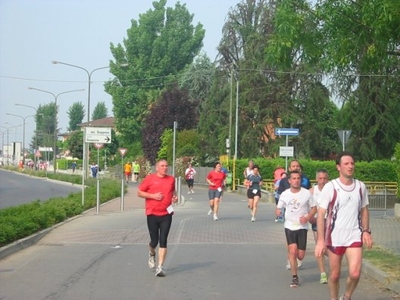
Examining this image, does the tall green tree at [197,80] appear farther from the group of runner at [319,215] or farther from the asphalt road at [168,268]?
the group of runner at [319,215]

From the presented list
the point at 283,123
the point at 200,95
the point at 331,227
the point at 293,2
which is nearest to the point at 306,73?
the point at 283,123

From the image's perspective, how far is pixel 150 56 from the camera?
78.8 meters

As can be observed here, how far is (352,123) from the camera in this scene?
5203cm

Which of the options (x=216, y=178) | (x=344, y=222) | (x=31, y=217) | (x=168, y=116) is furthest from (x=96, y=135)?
(x=168, y=116)

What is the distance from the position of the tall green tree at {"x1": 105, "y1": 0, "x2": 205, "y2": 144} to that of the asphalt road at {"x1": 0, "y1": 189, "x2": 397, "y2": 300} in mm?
59965

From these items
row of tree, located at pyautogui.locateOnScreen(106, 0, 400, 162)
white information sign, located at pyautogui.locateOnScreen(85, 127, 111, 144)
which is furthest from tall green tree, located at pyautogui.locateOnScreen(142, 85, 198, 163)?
white information sign, located at pyautogui.locateOnScreen(85, 127, 111, 144)

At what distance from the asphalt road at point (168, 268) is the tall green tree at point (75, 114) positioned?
160 metres

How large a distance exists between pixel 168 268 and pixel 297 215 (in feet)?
8.34

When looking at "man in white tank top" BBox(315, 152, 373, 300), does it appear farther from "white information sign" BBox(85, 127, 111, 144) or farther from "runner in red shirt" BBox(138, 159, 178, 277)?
"white information sign" BBox(85, 127, 111, 144)

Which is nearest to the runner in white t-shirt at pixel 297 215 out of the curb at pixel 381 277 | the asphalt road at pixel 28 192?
the curb at pixel 381 277

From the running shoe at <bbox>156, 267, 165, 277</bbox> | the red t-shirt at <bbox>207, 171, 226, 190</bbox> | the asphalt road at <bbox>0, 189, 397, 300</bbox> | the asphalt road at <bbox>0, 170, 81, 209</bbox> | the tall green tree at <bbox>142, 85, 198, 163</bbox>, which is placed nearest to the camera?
the asphalt road at <bbox>0, 189, 397, 300</bbox>

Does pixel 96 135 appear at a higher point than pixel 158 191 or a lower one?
higher

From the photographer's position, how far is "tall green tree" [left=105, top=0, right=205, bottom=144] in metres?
78.3

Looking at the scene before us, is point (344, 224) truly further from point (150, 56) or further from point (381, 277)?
point (150, 56)
